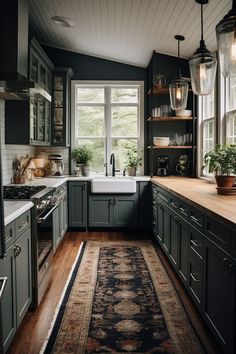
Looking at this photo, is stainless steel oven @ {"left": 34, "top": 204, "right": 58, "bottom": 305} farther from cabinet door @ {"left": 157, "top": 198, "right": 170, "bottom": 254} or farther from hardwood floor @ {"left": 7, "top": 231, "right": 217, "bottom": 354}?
cabinet door @ {"left": 157, "top": 198, "right": 170, "bottom": 254}

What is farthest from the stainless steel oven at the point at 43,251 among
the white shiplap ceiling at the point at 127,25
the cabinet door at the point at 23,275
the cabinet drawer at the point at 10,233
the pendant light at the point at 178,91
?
the white shiplap ceiling at the point at 127,25

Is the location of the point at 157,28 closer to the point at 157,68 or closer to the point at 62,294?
the point at 157,68

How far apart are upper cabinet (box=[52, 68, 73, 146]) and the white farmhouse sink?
2.92ft

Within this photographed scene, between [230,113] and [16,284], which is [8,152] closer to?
[16,284]

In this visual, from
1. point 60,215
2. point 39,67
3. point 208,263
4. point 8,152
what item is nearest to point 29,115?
point 8,152

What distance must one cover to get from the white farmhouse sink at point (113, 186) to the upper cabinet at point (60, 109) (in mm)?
891

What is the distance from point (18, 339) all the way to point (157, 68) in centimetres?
444

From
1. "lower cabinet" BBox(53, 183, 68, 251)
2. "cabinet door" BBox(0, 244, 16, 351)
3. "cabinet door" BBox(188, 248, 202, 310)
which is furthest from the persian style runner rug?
"lower cabinet" BBox(53, 183, 68, 251)

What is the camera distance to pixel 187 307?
2938 mm

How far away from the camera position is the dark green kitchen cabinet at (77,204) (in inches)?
221

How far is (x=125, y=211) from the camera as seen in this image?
222 inches

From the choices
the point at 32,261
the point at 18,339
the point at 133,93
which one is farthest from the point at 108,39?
the point at 18,339

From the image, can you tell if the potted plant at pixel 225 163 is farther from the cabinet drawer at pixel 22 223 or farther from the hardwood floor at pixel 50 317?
the cabinet drawer at pixel 22 223

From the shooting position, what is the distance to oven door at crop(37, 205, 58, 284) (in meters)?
2.97
